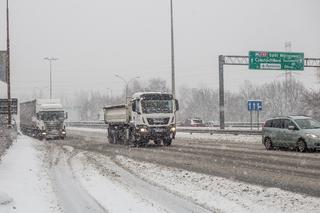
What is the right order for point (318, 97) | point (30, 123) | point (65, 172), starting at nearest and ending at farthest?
point (65, 172) → point (30, 123) → point (318, 97)

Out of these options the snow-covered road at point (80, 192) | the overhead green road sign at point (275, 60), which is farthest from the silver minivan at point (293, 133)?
the overhead green road sign at point (275, 60)

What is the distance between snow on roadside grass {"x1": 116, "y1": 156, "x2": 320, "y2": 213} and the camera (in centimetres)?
1067

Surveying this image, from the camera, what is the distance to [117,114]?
121 ft

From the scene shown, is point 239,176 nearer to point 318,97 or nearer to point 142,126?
point 142,126

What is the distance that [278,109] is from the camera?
111062 mm

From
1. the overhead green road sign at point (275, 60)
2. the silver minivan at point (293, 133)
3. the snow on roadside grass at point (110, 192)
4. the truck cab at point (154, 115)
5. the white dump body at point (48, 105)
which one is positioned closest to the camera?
the snow on roadside grass at point (110, 192)

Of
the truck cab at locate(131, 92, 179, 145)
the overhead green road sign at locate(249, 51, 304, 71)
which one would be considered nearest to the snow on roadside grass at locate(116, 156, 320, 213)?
the truck cab at locate(131, 92, 179, 145)

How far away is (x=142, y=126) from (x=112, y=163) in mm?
10540

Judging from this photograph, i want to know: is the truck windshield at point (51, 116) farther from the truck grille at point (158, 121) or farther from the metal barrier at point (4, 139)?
the truck grille at point (158, 121)

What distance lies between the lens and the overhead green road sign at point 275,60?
160 feet

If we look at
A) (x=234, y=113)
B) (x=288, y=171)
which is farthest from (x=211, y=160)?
(x=234, y=113)

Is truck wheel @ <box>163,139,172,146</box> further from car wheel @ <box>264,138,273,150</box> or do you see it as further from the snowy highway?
the snowy highway

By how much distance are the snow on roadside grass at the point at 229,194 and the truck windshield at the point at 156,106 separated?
14.6 m

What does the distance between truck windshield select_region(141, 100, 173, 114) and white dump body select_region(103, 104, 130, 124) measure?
96.8 inches
